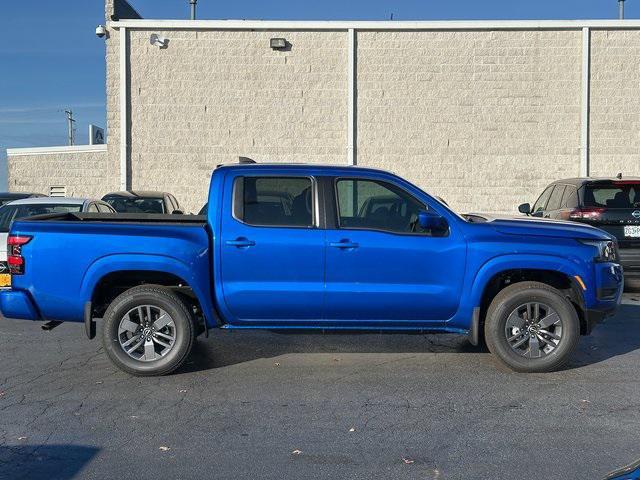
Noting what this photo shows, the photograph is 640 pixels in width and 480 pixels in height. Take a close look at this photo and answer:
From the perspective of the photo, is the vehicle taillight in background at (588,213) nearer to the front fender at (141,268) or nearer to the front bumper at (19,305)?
the front fender at (141,268)

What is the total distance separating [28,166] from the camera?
23359 millimetres

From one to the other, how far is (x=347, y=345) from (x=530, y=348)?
2107 mm

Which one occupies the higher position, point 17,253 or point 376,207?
point 376,207

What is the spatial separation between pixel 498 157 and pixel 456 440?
17.2m

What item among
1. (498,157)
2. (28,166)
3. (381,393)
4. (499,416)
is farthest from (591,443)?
(28,166)

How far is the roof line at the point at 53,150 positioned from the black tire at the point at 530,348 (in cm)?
1760

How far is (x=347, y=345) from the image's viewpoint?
8.36 metres

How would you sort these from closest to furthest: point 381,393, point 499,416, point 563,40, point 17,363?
point 499,416 < point 381,393 < point 17,363 < point 563,40

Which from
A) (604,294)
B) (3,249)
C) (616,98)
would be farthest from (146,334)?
(616,98)

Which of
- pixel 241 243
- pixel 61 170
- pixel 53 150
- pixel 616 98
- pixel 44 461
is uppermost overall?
pixel 616 98

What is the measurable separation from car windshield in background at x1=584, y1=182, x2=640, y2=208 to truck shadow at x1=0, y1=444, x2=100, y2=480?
356 inches

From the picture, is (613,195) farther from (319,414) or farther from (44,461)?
(44,461)

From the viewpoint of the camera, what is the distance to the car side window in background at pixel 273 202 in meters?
7.05

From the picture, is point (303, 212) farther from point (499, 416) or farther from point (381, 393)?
point (499, 416)
